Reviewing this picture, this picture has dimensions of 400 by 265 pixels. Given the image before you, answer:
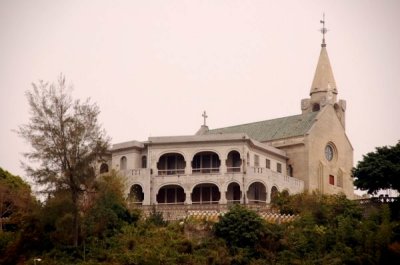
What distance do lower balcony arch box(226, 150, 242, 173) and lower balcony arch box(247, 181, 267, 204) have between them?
186 cm

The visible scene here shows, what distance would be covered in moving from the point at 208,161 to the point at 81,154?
17863 mm

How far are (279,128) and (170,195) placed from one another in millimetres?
13354

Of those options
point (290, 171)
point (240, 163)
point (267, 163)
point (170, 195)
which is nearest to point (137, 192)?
point (170, 195)

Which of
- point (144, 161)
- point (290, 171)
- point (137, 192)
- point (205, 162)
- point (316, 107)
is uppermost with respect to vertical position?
point (316, 107)

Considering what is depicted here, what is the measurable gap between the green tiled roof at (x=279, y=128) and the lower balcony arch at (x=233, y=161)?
25.5 feet

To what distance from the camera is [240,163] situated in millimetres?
65250

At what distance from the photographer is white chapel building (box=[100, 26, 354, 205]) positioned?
2534 inches

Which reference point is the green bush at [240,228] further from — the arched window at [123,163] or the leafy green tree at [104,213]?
the arched window at [123,163]

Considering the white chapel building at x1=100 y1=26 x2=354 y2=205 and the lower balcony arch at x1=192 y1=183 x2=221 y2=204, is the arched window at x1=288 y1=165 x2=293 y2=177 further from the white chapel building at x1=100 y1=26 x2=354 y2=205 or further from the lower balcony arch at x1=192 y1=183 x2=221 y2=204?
the lower balcony arch at x1=192 y1=183 x2=221 y2=204

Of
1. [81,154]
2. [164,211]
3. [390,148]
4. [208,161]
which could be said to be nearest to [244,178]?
[208,161]

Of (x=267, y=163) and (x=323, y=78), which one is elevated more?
(x=323, y=78)

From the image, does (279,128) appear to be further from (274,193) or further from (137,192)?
(137,192)

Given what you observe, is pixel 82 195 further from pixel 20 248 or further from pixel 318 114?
pixel 318 114

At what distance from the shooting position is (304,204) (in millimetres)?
55500
